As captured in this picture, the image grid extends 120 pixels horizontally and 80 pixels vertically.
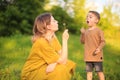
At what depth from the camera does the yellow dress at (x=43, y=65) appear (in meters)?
4.91

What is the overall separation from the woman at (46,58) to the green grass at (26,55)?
183 centimetres

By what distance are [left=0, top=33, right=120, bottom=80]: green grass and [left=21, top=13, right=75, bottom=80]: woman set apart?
183cm

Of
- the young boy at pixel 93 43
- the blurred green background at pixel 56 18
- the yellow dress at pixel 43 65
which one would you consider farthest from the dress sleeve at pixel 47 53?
the blurred green background at pixel 56 18

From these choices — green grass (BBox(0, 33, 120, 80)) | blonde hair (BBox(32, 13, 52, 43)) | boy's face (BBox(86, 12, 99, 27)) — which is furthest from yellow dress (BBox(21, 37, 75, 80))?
green grass (BBox(0, 33, 120, 80))

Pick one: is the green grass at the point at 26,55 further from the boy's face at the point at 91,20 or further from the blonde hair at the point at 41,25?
the blonde hair at the point at 41,25

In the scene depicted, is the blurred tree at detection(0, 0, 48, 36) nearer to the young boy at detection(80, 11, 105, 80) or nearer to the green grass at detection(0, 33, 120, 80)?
the green grass at detection(0, 33, 120, 80)

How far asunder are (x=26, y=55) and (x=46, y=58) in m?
4.24

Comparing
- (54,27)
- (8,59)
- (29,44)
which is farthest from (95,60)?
(29,44)

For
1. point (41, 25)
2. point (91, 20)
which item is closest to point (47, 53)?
point (41, 25)

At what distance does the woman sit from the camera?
16.1 ft

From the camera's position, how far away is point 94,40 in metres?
6.50

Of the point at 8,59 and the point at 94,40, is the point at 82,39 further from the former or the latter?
the point at 8,59

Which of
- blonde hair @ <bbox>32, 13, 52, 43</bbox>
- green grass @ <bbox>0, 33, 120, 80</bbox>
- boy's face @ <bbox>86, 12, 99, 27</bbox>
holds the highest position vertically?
blonde hair @ <bbox>32, 13, 52, 43</bbox>

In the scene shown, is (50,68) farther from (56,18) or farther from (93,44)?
(56,18)
